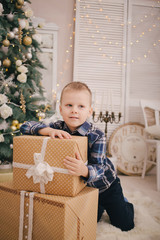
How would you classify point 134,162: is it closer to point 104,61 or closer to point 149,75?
point 149,75

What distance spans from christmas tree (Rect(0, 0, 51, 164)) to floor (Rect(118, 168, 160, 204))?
1.23 metres

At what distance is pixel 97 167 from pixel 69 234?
298mm

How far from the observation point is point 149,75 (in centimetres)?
275

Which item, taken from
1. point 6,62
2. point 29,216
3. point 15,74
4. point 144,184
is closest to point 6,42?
point 6,62

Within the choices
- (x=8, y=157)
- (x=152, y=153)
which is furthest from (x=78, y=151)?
(x=152, y=153)

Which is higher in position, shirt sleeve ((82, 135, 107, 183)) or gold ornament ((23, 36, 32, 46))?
gold ornament ((23, 36, 32, 46))

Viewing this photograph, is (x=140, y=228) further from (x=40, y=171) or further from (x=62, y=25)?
(x=62, y=25)

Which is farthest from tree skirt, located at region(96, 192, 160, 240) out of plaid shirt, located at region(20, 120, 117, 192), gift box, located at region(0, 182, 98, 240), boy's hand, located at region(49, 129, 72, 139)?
boy's hand, located at region(49, 129, 72, 139)

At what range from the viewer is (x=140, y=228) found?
114 centimetres

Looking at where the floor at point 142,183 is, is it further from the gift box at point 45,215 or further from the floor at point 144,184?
the gift box at point 45,215

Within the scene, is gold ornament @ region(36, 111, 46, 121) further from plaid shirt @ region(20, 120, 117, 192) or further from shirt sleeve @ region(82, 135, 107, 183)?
shirt sleeve @ region(82, 135, 107, 183)

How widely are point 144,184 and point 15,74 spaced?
186cm

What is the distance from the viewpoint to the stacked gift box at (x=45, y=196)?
700mm

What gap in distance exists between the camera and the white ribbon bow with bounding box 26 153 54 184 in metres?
0.71
